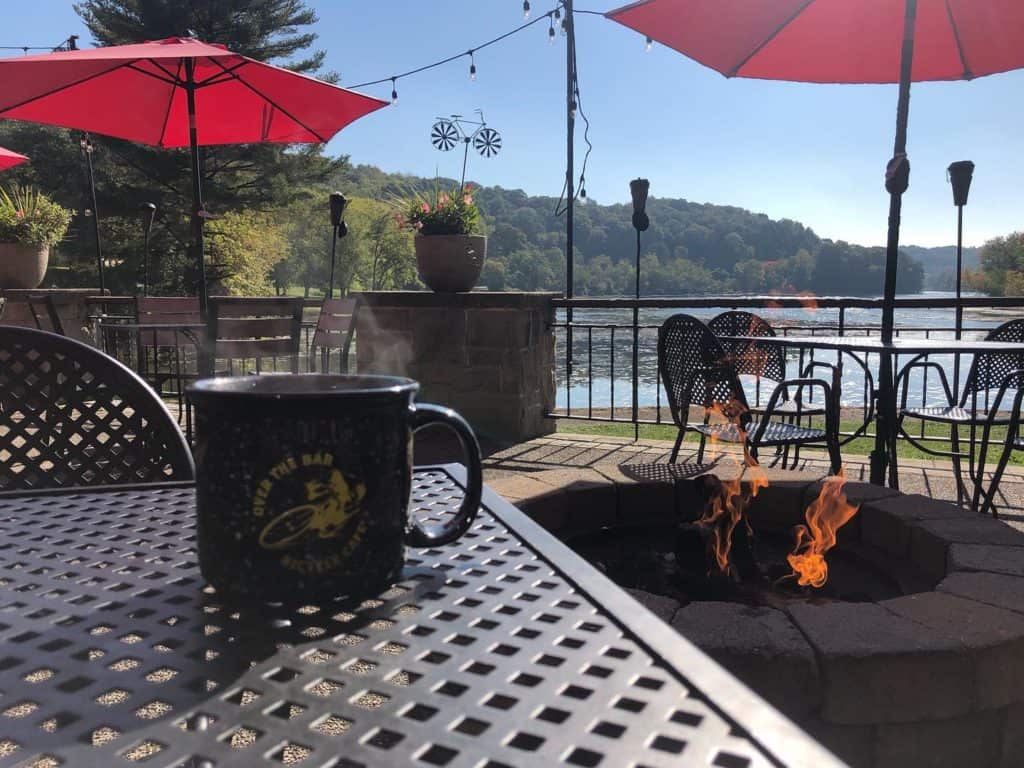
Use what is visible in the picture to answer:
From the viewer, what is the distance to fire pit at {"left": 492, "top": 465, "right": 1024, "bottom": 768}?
1.41 meters

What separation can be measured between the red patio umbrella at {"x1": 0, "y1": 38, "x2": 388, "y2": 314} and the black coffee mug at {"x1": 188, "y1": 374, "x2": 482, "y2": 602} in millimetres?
4542

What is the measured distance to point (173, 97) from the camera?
5867mm

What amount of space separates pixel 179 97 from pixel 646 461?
4569 millimetres

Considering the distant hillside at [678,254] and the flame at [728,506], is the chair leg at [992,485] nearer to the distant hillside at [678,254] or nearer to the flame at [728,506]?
the flame at [728,506]

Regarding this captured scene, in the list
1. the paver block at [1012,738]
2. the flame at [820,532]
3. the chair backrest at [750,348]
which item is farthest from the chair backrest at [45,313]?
the paver block at [1012,738]

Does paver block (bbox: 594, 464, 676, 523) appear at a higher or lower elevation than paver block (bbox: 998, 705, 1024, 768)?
higher

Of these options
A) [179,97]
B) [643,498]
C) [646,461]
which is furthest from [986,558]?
[179,97]

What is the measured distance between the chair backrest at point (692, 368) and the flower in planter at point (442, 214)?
2038mm

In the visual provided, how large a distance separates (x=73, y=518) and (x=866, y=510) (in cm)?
227

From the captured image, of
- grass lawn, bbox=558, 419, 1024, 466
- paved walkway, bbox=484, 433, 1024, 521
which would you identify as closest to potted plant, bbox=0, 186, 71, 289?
grass lawn, bbox=558, 419, 1024, 466

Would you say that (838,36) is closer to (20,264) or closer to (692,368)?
(692,368)

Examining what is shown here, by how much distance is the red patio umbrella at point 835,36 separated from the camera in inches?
137

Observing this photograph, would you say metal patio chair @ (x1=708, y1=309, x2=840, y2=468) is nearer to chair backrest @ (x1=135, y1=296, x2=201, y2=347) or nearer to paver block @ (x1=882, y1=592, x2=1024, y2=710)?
paver block @ (x1=882, y1=592, x2=1024, y2=710)

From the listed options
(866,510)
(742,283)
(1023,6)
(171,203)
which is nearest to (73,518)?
(866,510)
